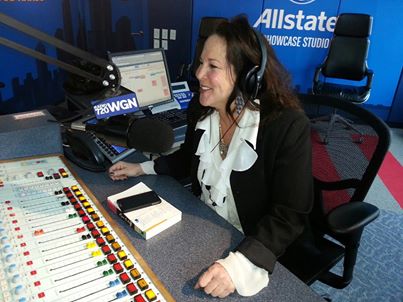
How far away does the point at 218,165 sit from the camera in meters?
1.18

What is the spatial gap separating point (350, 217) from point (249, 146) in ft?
1.19

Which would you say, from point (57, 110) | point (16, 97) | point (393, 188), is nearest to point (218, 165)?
point (57, 110)

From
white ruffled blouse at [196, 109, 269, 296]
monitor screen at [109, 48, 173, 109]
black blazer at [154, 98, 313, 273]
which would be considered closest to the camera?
black blazer at [154, 98, 313, 273]

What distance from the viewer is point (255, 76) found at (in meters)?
1.04

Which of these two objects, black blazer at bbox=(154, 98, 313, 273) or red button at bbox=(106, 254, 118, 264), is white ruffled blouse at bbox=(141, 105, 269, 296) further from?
red button at bbox=(106, 254, 118, 264)

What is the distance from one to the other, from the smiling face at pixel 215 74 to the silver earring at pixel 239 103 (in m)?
0.04

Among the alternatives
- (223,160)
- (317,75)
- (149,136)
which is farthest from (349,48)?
(149,136)

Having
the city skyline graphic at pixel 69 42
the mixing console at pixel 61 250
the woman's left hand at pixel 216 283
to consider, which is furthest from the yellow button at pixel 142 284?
the city skyline graphic at pixel 69 42

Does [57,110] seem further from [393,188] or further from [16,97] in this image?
[393,188]

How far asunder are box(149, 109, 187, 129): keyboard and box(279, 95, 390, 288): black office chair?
26.4 inches

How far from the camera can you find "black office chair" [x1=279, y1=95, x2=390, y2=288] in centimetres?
107

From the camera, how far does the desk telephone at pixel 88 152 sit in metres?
1.23

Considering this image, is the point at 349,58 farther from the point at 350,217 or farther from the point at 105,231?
the point at 105,231

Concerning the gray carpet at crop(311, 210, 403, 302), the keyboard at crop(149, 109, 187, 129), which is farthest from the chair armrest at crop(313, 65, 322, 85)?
the keyboard at crop(149, 109, 187, 129)
